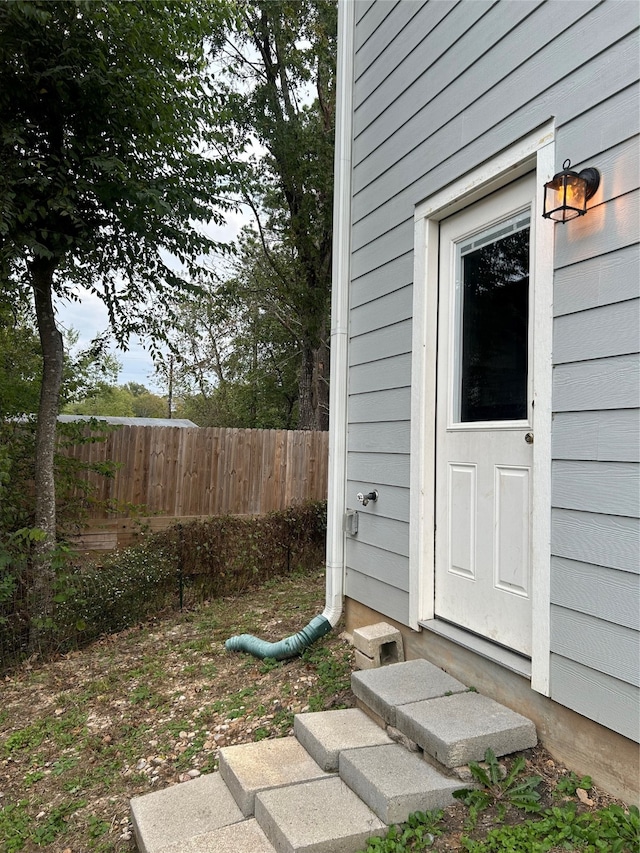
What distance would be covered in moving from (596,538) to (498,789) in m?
0.93

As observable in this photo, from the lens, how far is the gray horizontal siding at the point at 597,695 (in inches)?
71.8

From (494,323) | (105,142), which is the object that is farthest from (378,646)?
(105,142)

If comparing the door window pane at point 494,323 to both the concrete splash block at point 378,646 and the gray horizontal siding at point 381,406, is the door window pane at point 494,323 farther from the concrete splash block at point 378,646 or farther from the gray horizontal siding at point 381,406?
the concrete splash block at point 378,646

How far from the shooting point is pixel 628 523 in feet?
6.17

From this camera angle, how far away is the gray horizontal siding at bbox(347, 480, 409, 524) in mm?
3134

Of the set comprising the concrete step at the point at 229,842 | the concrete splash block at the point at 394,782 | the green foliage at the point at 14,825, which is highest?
the concrete splash block at the point at 394,782

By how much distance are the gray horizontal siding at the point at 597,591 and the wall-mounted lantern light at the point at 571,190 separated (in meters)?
1.30

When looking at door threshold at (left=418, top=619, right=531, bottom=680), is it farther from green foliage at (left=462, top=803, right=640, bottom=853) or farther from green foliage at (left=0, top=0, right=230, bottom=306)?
green foliage at (left=0, top=0, right=230, bottom=306)

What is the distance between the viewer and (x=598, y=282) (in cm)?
203

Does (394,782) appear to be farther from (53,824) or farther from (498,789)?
(53,824)

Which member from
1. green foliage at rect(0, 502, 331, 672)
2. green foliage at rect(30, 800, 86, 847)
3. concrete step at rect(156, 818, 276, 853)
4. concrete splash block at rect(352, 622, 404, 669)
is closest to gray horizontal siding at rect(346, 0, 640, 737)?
concrete splash block at rect(352, 622, 404, 669)

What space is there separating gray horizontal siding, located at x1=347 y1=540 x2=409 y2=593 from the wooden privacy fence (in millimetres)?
3453

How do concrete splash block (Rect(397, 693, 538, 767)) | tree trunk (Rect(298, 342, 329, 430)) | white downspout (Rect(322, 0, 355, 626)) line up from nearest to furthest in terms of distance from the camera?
1. concrete splash block (Rect(397, 693, 538, 767))
2. white downspout (Rect(322, 0, 355, 626))
3. tree trunk (Rect(298, 342, 329, 430))

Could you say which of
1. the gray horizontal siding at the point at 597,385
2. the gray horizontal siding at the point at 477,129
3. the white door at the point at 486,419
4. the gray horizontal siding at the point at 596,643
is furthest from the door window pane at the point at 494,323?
the gray horizontal siding at the point at 596,643
